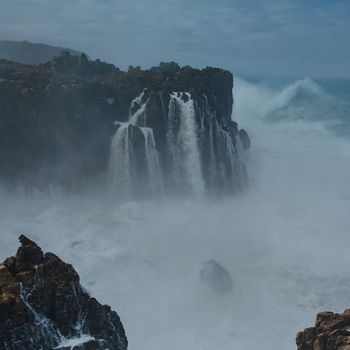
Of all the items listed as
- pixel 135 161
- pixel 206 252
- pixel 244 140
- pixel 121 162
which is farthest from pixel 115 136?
pixel 244 140

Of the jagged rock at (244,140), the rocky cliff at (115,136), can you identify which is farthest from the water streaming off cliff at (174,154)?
the jagged rock at (244,140)

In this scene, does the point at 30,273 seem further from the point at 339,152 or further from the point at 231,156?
the point at 339,152

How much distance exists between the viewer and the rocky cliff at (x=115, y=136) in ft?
216

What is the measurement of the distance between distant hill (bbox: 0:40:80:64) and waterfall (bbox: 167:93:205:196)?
314 feet

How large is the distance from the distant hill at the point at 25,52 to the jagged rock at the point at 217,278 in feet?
409

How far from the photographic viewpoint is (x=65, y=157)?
68250mm

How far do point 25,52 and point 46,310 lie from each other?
148590 mm

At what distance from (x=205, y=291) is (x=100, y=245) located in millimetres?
14502

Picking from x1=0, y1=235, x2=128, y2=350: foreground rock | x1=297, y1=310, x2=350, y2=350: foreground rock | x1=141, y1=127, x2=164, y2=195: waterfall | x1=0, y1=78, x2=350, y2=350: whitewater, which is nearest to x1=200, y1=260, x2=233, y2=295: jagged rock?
x1=0, y1=78, x2=350, y2=350: whitewater

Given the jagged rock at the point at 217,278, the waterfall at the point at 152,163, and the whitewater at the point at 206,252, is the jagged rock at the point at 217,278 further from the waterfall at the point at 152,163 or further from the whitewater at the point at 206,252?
the waterfall at the point at 152,163

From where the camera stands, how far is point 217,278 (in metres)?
43.4

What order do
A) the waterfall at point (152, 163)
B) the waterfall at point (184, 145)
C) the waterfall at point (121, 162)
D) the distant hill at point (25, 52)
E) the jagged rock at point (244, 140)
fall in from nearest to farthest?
the waterfall at point (121, 162) < the waterfall at point (152, 163) < the waterfall at point (184, 145) < the jagged rock at point (244, 140) < the distant hill at point (25, 52)

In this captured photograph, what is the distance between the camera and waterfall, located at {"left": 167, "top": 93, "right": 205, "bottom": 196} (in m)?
69.5

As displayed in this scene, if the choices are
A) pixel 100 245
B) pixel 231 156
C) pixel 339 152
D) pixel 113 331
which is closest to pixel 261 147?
pixel 339 152
